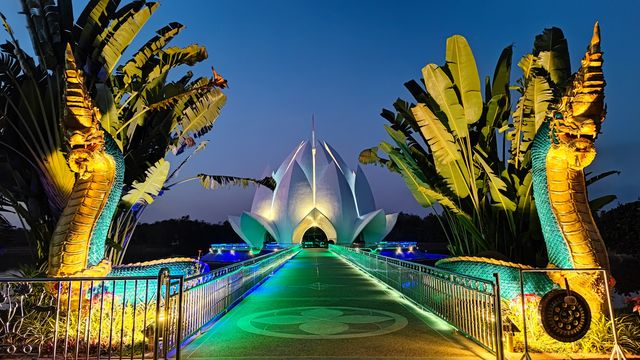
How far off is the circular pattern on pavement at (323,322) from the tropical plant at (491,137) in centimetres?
297

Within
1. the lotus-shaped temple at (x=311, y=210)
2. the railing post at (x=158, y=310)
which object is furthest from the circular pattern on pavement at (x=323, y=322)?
the lotus-shaped temple at (x=311, y=210)

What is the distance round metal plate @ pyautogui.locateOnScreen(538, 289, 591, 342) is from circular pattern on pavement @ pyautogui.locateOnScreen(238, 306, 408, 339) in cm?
224

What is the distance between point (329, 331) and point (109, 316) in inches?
120

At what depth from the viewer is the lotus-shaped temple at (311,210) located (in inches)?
1447

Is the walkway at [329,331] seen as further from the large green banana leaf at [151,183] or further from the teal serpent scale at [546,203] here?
the large green banana leaf at [151,183]

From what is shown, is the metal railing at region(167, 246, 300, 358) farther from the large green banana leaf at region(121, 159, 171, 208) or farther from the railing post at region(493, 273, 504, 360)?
the railing post at region(493, 273, 504, 360)

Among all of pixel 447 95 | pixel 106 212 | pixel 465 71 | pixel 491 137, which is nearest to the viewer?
pixel 106 212

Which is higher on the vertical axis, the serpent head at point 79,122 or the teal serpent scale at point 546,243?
the serpent head at point 79,122

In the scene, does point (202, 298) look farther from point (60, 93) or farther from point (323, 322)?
point (60, 93)

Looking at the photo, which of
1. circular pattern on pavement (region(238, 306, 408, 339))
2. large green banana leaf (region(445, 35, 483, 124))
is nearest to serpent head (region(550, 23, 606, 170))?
large green banana leaf (region(445, 35, 483, 124))

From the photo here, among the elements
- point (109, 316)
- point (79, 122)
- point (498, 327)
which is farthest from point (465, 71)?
→ point (109, 316)

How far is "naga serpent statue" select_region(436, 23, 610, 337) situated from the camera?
5191 millimetres

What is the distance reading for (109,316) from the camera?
18.4 feet

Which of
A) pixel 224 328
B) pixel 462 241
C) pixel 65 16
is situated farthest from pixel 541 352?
pixel 65 16
